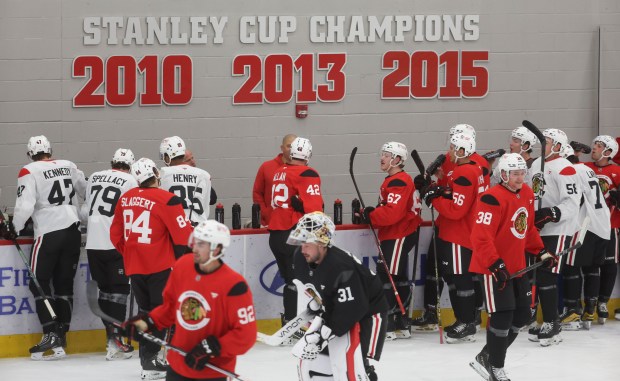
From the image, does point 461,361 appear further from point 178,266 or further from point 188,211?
point 178,266

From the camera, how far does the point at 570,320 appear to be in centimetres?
925

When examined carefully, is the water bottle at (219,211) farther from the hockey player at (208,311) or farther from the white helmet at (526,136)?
the hockey player at (208,311)

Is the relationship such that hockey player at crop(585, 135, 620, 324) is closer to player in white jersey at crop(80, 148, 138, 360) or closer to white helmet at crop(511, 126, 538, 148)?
white helmet at crop(511, 126, 538, 148)

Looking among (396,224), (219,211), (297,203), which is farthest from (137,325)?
Answer: (219,211)

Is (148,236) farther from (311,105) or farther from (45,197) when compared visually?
(311,105)

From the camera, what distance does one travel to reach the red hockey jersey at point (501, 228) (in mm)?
7168

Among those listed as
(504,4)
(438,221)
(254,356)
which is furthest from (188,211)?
(504,4)

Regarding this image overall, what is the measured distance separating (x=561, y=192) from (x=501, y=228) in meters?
1.64

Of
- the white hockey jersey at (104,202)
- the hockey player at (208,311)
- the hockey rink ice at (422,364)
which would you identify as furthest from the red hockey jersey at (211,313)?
the white hockey jersey at (104,202)

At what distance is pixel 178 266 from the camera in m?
5.52

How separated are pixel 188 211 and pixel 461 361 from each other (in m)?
2.07

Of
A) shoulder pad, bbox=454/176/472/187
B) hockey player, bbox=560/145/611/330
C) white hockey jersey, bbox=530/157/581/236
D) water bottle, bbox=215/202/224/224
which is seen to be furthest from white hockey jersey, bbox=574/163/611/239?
water bottle, bbox=215/202/224/224

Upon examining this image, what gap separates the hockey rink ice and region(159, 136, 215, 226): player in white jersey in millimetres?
1052

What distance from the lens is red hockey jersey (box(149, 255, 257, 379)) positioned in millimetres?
5352
